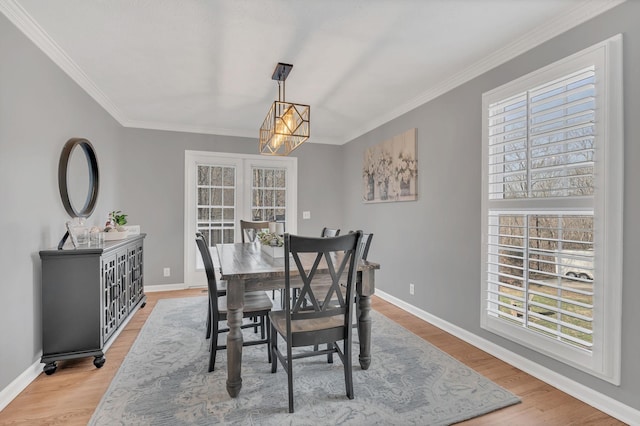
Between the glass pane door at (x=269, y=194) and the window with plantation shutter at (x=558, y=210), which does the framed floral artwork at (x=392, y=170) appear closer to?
the window with plantation shutter at (x=558, y=210)

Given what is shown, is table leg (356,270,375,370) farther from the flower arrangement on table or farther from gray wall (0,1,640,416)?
gray wall (0,1,640,416)

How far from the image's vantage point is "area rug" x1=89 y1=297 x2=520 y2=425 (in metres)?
1.78

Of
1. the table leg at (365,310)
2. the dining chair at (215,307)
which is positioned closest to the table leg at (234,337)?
the dining chair at (215,307)

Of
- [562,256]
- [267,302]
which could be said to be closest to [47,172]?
[267,302]

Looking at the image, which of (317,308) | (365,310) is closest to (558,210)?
(365,310)

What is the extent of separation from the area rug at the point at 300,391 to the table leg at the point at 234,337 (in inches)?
3.6

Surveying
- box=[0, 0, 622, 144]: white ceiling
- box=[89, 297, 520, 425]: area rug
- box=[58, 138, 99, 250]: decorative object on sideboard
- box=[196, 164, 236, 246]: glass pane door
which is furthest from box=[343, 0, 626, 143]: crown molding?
box=[58, 138, 99, 250]: decorative object on sideboard

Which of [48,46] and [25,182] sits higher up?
[48,46]

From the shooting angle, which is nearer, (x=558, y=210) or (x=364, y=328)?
(x=558, y=210)

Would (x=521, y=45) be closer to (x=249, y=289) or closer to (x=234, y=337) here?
(x=249, y=289)

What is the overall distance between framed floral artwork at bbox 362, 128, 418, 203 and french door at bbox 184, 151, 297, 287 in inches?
53.0

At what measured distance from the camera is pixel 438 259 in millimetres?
3242

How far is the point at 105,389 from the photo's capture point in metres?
2.09

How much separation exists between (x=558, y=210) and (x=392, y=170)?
2.08 meters
